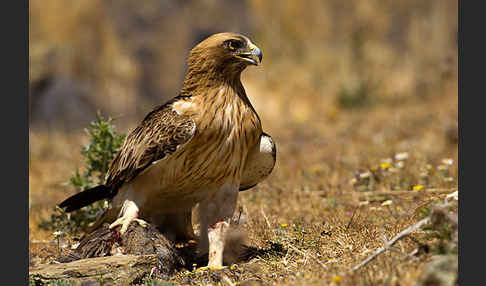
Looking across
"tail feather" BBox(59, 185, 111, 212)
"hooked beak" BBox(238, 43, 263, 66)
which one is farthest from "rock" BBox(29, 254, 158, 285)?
"hooked beak" BBox(238, 43, 263, 66)

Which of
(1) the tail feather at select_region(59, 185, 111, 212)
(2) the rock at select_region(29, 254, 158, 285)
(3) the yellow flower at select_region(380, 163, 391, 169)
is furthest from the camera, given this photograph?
(3) the yellow flower at select_region(380, 163, 391, 169)

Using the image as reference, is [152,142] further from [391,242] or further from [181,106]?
[391,242]

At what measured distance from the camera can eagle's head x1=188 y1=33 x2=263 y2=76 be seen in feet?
14.5

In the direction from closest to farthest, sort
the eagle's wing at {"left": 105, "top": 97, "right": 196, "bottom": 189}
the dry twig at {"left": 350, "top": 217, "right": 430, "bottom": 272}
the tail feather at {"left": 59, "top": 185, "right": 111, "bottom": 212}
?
the dry twig at {"left": 350, "top": 217, "right": 430, "bottom": 272} < the eagle's wing at {"left": 105, "top": 97, "right": 196, "bottom": 189} < the tail feather at {"left": 59, "top": 185, "right": 111, "bottom": 212}

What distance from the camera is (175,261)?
430 cm

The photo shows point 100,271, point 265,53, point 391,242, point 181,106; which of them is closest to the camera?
point 391,242

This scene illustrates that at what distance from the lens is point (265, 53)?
54.6 ft

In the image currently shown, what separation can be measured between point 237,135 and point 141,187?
0.85 metres

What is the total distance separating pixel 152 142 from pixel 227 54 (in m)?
0.87

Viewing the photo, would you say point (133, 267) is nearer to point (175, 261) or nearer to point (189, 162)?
point (175, 261)

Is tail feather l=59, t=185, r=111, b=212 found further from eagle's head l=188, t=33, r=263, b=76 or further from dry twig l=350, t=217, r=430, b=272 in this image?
dry twig l=350, t=217, r=430, b=272

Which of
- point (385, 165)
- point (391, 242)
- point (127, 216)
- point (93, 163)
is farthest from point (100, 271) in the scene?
point (385, 165)

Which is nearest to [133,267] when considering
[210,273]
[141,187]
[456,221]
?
[210,273]

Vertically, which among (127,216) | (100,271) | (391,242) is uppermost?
(391,242)
